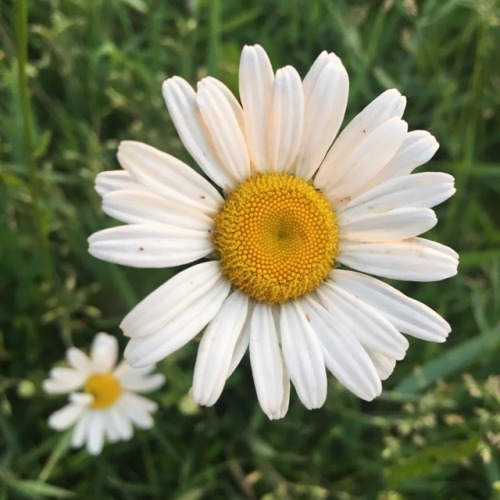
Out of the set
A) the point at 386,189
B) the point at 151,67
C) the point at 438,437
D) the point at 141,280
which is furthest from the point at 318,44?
the point at 438,437

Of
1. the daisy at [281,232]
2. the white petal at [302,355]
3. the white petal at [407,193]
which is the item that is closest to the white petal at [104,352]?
the daisy at [281,232]

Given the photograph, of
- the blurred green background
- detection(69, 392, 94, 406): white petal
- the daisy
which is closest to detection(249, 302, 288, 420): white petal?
the daisy

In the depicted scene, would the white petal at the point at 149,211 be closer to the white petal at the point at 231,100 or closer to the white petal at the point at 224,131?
the white petal at the point at 224,131

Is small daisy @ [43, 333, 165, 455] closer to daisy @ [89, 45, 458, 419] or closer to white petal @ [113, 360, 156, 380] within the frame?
white petal @ [113, 360, 156, 380]

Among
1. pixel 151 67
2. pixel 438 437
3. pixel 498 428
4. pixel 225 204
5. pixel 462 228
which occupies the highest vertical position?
pixel 151 67

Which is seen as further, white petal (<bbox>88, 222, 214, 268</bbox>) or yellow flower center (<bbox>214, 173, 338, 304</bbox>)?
yellow flower center (<bbox>214, 173, 338, 304</bbox>)

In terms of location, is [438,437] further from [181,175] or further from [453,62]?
[453,62]
